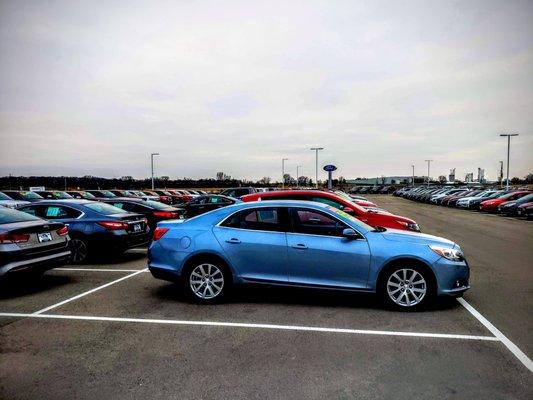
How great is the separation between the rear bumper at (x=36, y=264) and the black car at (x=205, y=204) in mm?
11380

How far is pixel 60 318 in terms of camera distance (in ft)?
17.8

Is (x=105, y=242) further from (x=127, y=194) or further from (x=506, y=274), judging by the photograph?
(x=127, y=194)

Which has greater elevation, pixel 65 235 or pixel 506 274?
pixel 65 235

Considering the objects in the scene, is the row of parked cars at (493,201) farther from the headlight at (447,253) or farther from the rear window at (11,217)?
the rear window at (11,217)

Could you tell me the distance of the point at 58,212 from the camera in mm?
9617

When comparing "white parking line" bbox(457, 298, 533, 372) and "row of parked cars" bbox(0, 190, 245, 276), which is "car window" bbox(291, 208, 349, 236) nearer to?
"white parking line" bbox(457, 298, 533, 372)

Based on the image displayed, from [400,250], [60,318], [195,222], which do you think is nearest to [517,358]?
[400,250]

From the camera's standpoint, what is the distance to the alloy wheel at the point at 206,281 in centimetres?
604

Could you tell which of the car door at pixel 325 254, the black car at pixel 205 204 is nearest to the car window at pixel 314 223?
the car door at pixel 325 254

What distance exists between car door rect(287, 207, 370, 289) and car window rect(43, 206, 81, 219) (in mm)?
6061

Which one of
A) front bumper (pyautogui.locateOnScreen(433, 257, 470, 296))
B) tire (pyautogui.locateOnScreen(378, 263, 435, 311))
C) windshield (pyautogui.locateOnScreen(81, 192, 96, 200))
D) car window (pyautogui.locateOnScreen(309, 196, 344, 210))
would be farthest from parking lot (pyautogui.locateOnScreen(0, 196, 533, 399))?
windshield (pyautogui.locateOnScreen(81, 192, 96, 200))

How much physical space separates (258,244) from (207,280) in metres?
0.96

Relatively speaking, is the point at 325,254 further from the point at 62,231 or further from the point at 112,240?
the point at 112,240

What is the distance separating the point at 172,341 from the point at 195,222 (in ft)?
7.10
